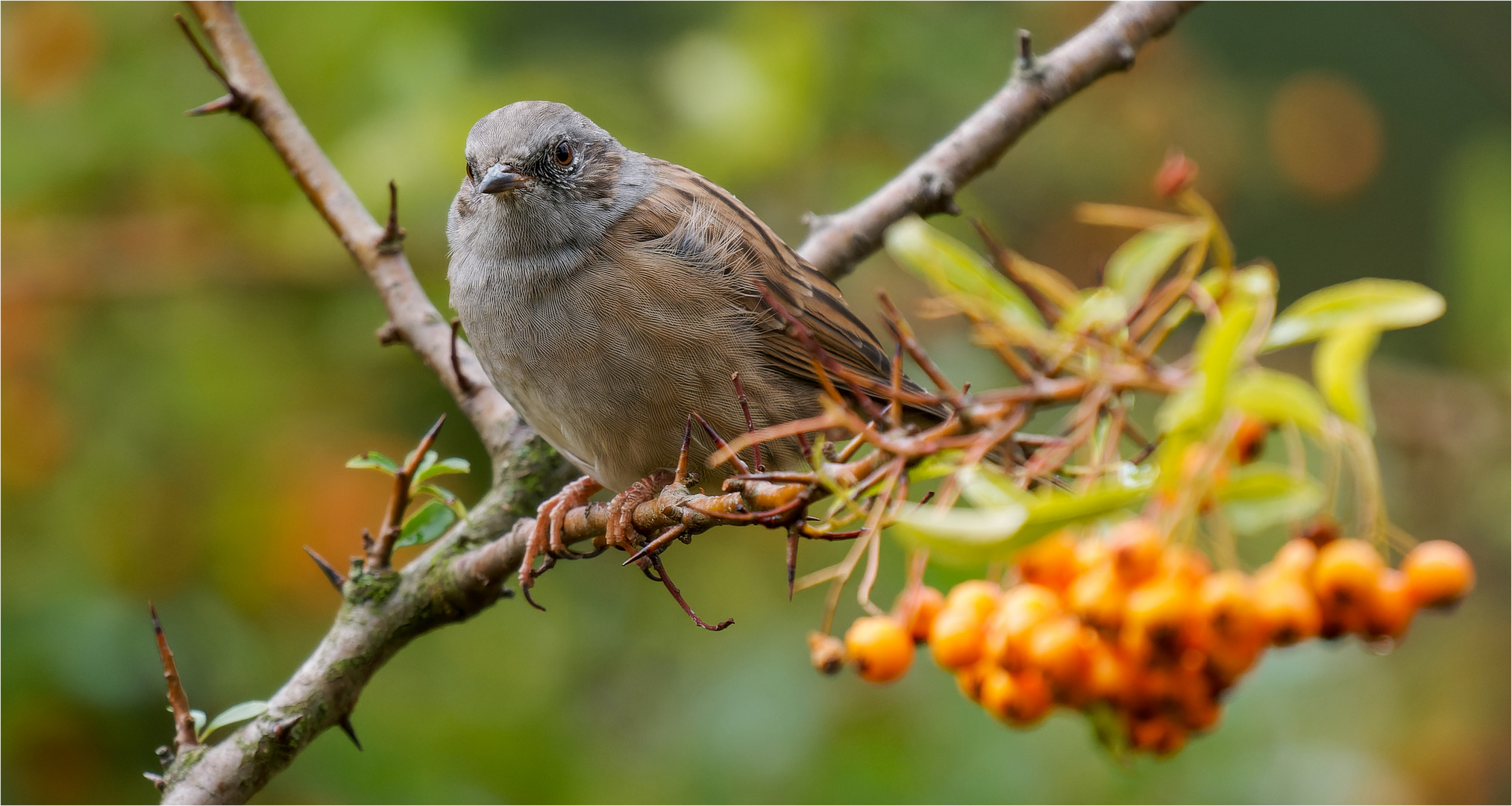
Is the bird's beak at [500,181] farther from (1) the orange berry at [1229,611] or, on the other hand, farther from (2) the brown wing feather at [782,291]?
(1) the orange berry at [1229,611]

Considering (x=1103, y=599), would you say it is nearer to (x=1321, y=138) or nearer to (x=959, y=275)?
(x=959, y=275)

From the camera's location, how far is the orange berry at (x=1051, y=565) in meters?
1.61

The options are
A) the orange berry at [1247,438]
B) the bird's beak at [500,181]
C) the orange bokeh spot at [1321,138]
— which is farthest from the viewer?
the orange bokeh spot at [1321,138]

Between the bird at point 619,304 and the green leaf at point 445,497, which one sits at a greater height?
the bird at point 619,304

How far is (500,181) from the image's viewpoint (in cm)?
393

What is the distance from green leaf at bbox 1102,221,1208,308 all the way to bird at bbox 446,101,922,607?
6.06 feet

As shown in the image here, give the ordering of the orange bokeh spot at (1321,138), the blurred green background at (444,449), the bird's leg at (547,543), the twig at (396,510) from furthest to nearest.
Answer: the orange bokeh spot at (1321,138) < the blurred green background at (444,449) < the bird's leg at (547,543) < the twig at (396,510)

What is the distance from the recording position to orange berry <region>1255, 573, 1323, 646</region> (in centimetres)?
141

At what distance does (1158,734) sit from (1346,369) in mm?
540

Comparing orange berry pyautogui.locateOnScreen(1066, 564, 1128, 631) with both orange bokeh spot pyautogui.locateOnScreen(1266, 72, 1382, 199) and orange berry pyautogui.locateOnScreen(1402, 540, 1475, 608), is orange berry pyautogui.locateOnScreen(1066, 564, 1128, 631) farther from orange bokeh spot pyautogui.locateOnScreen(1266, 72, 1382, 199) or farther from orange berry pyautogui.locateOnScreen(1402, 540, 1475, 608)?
orange bokeh spot pyautogui.locateOnScreen(1266, 72, 1382, 199)

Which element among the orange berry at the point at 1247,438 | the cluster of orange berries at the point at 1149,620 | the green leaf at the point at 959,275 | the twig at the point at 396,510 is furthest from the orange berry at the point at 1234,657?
the twig at the point at 396,510

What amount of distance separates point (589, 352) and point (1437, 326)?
5601 mm

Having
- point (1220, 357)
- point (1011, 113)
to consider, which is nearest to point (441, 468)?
point (1220, 357)

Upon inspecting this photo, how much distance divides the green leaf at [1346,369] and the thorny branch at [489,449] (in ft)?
0.61
